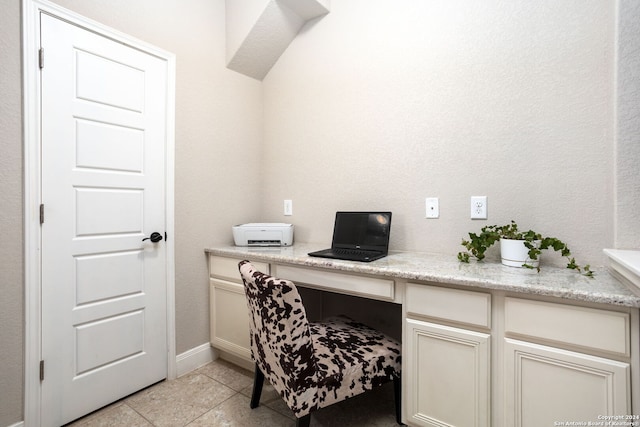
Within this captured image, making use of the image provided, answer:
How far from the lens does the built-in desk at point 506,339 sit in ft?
3.38

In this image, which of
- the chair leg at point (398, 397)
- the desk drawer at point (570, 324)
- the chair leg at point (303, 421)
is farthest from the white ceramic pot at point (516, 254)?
the chair leg at point (303, 421)

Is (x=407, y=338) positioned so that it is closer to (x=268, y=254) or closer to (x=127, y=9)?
(x=268, y=254)

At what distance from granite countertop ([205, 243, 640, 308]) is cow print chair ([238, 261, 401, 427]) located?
383mm

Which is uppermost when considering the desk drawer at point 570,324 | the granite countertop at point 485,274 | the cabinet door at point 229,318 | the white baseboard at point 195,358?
the granite countertop at point 485,274

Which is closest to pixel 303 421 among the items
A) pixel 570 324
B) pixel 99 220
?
pixel 570 324

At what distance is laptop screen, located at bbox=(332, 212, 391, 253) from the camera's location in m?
1.83

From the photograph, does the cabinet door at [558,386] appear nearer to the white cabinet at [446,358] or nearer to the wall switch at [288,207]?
the white cabinet at [446,358]

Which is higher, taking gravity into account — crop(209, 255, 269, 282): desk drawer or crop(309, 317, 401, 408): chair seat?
crop(209, 255, 269, 282): desk drawer

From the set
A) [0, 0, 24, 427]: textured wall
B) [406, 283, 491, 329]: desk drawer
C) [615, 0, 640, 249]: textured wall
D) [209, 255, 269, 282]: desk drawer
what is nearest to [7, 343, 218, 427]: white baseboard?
[209, 255, 269, 282]: desk drawer

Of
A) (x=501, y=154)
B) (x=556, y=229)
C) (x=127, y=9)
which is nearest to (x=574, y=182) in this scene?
(x=556, y=229)

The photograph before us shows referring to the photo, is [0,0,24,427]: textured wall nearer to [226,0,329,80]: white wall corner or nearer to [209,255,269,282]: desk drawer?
[209,255,269,282]: desk drawer

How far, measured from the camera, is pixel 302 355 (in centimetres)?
129

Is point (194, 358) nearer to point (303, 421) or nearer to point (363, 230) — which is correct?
point (303, 421)

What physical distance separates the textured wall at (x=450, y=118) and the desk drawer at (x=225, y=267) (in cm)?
56
